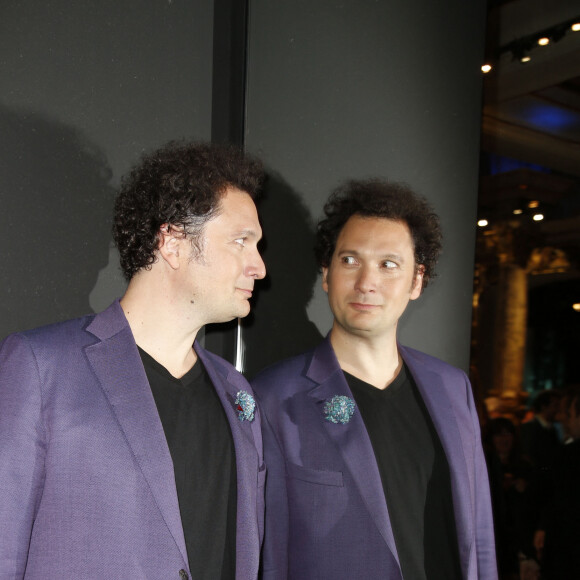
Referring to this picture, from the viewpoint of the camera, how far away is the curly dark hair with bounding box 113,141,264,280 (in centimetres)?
180

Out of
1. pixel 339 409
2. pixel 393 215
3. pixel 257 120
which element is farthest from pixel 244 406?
pixel 257 120

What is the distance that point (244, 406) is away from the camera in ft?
6.07

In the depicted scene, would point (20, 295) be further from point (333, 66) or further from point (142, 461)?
point (333, 66)

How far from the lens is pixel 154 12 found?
2.52 meters

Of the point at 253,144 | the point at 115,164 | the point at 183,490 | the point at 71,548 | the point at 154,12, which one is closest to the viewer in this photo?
the point at 71,548

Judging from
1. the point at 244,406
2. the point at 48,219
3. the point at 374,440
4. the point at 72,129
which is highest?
the point at 72,129

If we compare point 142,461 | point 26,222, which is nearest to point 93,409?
point 142,461

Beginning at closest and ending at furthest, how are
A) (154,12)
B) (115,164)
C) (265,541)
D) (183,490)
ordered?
(183,490)
(265,541)
(115,164)
(154,12)

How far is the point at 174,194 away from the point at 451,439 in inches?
42.2

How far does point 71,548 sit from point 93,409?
0.98 feet

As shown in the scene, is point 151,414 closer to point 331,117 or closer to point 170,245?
point 170,245

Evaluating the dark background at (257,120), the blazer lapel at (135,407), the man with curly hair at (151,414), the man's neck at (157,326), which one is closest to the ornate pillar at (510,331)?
the dark background at (257,120)

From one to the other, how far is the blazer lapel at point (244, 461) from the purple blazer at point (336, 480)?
0.12 m

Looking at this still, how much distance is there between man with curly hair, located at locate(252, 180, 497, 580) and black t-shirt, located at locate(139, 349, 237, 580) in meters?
0.24
